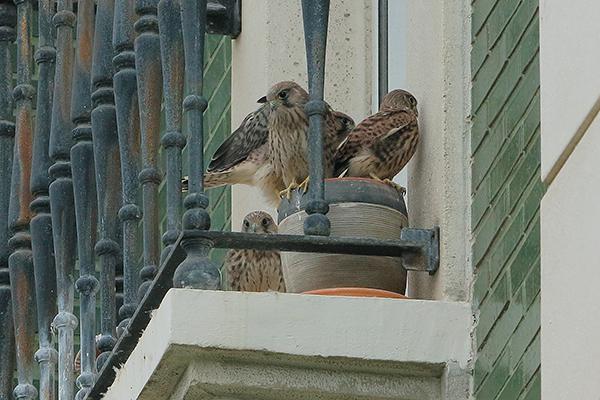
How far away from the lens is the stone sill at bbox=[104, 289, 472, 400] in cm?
535

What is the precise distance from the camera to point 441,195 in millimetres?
5766

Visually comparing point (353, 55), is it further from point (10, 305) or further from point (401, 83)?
point (10, 305)

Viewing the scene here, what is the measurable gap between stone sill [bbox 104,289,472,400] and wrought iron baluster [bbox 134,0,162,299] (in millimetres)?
556

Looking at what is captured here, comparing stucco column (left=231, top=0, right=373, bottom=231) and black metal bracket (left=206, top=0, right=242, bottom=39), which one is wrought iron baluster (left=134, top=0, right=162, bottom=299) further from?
black metal bracket (left=206, top=0, right=242, bottom=39)

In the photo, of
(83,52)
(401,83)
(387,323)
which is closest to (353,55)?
(401,83)

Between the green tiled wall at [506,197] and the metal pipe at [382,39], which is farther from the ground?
the metal pipe at [382,39]

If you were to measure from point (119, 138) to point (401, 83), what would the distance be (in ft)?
3.40

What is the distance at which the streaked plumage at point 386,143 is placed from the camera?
19.8 ft

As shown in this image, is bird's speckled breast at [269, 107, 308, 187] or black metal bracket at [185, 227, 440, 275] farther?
bird's speckled breast at [269, 107, 308, 187]

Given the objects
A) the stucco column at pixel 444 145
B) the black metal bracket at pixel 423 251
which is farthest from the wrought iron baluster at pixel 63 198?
the black metal bracket at pixel 423 251

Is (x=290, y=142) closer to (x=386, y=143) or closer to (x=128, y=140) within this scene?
(x=386, y=143)

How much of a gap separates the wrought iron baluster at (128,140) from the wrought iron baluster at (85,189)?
19cm

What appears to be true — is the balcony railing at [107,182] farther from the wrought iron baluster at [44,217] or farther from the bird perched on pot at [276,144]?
the bird perched on pot at [276,144]

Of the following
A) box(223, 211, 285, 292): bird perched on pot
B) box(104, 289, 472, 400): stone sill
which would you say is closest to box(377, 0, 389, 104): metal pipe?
box(223, 211, 285, 292): bird perched on pot
